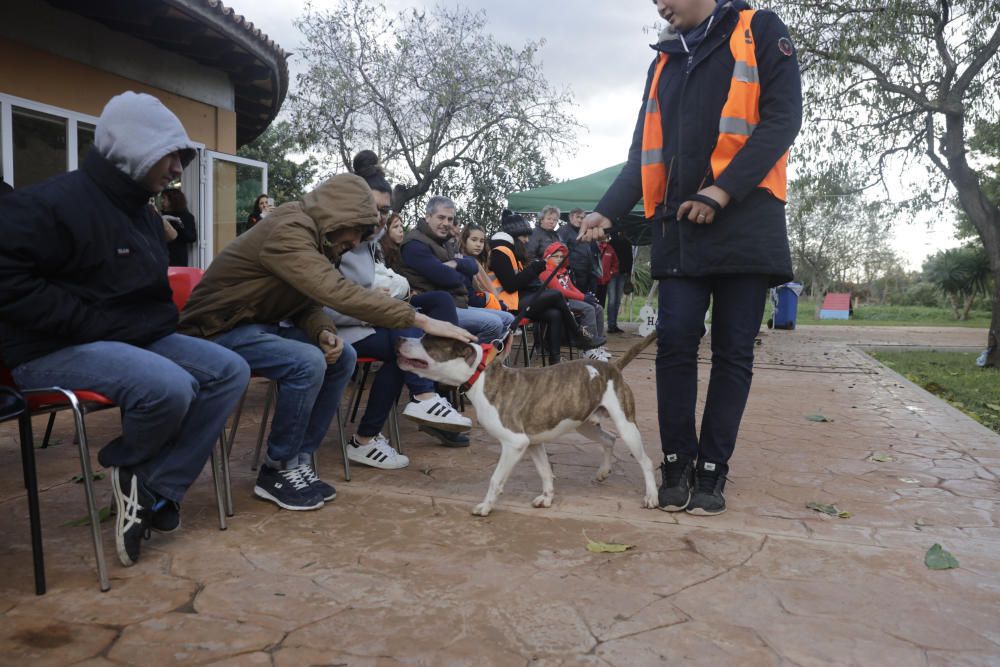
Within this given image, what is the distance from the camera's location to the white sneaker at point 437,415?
436 cm

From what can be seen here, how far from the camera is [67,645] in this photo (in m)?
2.12

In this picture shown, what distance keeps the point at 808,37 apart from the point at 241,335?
1241 cm

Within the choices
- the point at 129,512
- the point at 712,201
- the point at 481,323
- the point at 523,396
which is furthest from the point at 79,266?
the point at 481,323

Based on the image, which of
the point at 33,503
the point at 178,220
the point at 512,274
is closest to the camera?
the point at 33,503

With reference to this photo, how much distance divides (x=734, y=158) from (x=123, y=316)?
2486mm

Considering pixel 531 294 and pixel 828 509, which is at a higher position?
pixel 531 294

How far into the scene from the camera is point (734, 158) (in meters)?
3.20

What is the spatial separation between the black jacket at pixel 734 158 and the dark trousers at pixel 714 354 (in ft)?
0.41

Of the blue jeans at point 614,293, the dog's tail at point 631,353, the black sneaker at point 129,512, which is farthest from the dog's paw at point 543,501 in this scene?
the blue jeans at point 614,293

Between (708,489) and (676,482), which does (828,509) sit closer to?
(708,489)

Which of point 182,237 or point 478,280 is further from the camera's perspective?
A: point 182,237

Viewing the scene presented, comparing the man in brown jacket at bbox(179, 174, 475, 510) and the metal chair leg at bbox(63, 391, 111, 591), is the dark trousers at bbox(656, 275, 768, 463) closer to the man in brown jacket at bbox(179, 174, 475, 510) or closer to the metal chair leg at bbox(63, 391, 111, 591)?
the man in brown jacket at bbox(179, 174, 475, 510)

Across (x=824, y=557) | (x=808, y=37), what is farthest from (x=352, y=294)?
(x=808, y=37)

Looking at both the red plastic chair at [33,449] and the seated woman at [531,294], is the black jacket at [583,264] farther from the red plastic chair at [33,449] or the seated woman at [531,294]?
the red plastic chair at [33,449]
